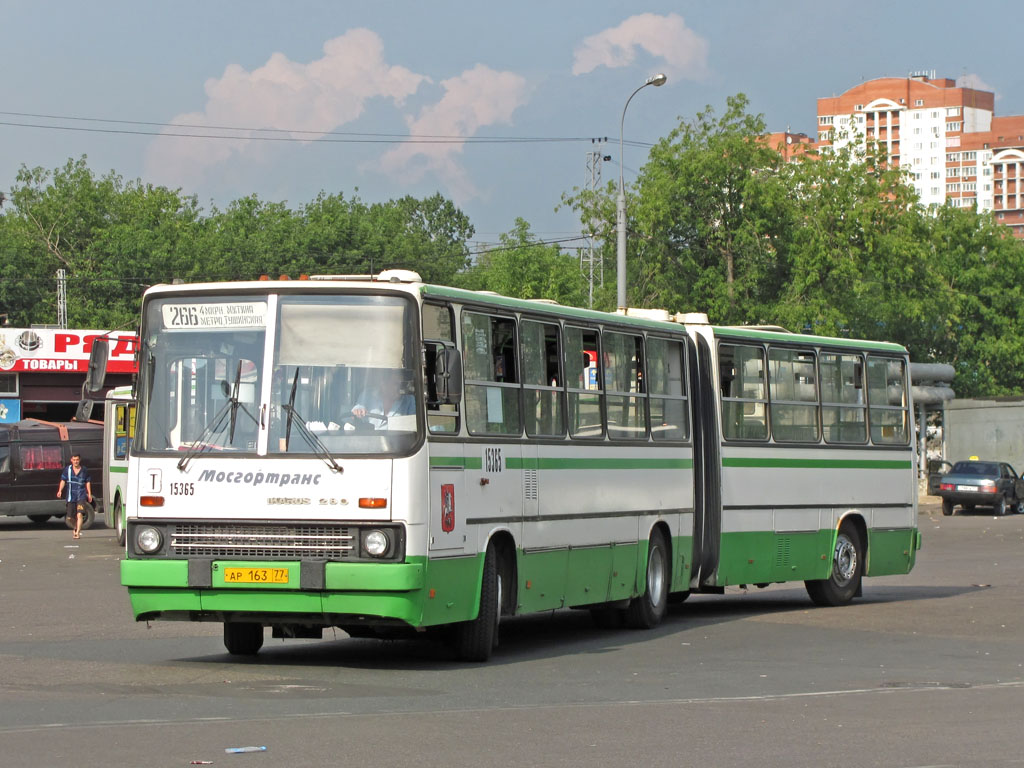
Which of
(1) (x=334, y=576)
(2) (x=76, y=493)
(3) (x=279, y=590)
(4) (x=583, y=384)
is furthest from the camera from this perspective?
(2) (x=76, y=493)

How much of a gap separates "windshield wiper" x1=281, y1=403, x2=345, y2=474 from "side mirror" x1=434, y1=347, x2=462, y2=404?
885 mm

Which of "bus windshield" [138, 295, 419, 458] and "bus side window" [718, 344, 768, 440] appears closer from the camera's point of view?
Answer: "bus windshield" [138, 295, 419, 458]

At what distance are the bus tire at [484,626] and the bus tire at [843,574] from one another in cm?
728

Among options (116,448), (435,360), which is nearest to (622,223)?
(116,448)

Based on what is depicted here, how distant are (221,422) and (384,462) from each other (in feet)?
4.34

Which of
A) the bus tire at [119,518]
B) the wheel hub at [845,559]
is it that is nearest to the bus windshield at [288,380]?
the wheel hub at [845,559]

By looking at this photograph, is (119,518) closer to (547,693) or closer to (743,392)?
(743,392)

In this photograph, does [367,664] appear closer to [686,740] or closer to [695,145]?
[686,740]

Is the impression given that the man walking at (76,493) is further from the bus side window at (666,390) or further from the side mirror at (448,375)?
the side mirror at (448,375)

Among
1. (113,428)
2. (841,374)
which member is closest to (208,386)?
(841,374)

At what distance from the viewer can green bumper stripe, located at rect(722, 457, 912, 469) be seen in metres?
18.0

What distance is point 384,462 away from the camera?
11.9 metres

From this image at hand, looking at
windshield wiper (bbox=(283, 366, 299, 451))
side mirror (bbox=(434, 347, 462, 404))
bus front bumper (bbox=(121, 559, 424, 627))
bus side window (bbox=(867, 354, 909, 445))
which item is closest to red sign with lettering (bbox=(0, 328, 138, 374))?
bus side window (bbox=(867, 354, 909, 445))

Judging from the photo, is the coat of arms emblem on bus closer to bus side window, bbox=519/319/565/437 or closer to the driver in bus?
the driver in bus
